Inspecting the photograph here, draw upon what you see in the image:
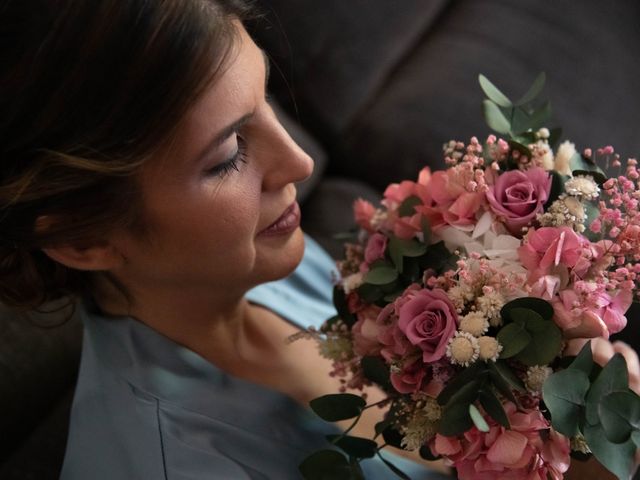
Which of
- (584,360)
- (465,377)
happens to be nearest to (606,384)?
(584,360)

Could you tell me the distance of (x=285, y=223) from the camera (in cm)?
96

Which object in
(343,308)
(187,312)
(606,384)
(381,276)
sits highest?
(606,384)

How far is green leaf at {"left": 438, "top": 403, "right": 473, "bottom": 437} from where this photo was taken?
76 centimetres

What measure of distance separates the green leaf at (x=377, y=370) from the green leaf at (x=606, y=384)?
22cm

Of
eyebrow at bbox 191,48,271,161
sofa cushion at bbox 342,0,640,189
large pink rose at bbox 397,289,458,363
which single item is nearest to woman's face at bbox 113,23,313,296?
eyebrow at bbox 191,48,271,161

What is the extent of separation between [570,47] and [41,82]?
129 cm

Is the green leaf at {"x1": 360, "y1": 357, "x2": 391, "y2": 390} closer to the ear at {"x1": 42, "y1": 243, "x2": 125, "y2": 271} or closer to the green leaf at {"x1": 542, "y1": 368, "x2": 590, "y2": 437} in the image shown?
the green leaf at {"x1": 542, "y1": 368, "x2": 590, "y2": 437}

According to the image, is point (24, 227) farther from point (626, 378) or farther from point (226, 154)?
point (626, 378)

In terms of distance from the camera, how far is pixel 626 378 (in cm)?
74

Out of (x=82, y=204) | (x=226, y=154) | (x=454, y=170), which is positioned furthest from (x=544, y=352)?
(x=82, y=204)

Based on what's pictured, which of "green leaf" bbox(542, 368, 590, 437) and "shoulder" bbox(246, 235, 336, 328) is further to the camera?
"shoulder" bbox(246, 235, 336, 328)

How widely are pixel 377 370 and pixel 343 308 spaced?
0.44 feet

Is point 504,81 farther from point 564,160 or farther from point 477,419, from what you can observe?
point 477,419

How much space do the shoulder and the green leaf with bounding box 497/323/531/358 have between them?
1.53 feet
